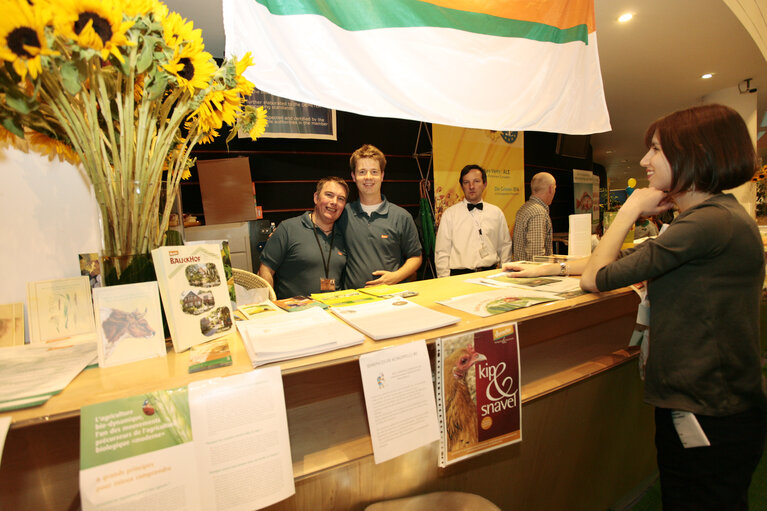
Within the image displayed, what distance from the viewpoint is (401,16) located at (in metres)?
1.10

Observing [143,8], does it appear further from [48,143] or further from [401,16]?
[401,16]

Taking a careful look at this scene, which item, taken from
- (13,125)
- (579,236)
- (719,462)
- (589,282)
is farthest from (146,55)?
(719,462)

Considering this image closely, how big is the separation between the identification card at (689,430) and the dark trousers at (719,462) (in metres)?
0.02

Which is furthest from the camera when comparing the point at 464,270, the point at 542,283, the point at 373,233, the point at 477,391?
the point at 464,270

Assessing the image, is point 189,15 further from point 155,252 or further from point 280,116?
point 155,252

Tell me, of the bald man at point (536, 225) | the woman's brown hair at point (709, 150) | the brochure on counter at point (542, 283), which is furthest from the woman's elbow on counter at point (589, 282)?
the bald man at point (536, 225)

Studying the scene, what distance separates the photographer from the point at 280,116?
3.80 metres

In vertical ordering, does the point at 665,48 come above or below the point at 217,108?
above

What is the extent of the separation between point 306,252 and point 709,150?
75.0 inches

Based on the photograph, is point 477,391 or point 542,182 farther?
point 542,182

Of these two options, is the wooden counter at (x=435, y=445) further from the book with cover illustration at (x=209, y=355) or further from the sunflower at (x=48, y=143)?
the sunflower at (x=48, y=143)

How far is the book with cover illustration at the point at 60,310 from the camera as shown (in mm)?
887

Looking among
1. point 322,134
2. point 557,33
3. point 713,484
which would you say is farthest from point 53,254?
point 322,134

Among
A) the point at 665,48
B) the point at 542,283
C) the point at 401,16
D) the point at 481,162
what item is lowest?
the point at 542,283
